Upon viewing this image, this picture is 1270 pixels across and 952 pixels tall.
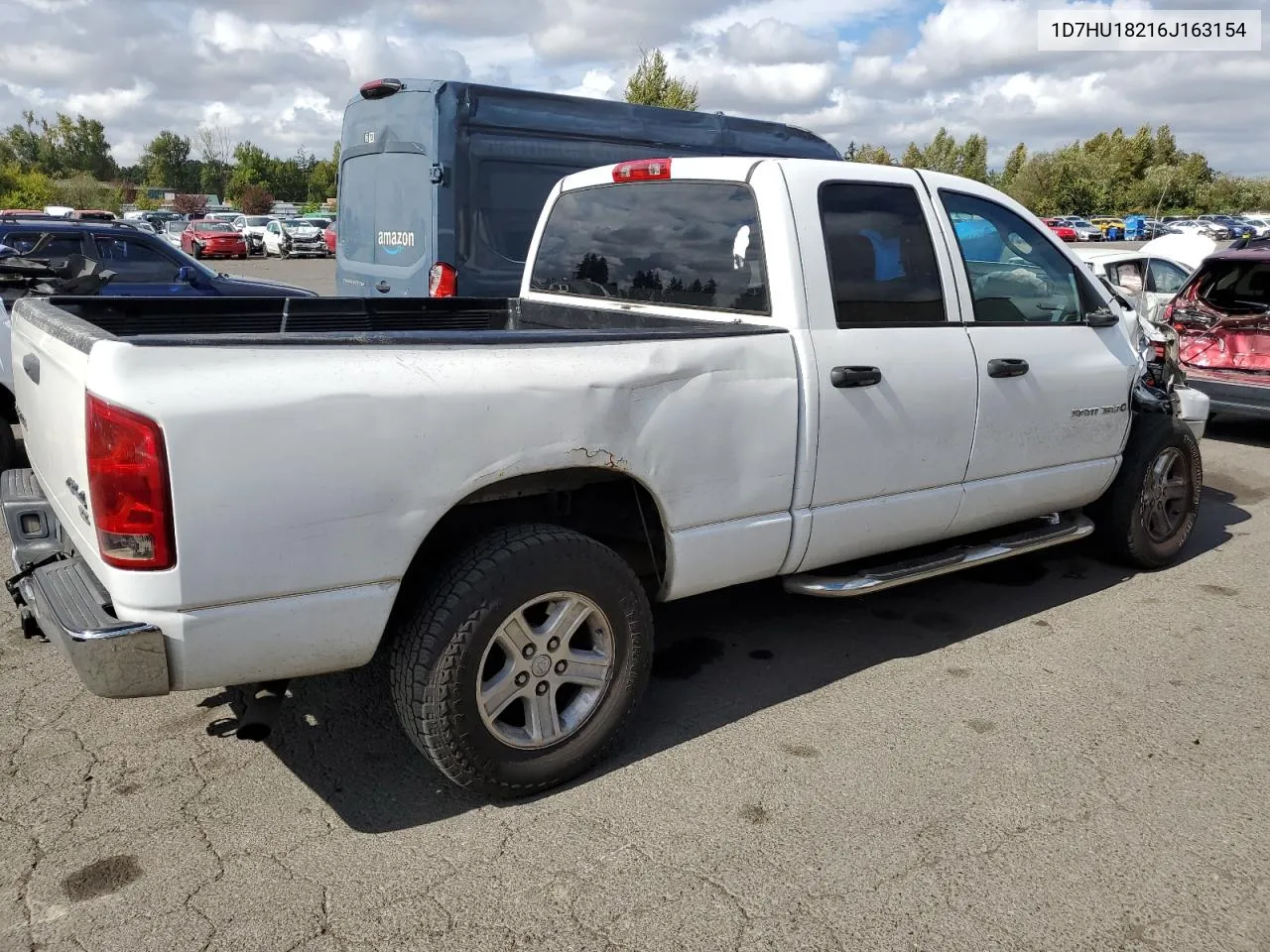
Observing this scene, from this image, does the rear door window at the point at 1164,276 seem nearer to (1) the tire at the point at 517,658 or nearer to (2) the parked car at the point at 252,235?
(1) the tire at the point at 517,658

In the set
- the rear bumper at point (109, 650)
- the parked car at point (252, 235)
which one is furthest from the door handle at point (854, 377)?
the parked car at point (252, 235)

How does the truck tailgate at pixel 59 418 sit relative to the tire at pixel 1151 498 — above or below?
above

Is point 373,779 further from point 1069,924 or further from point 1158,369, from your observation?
point 1158,369

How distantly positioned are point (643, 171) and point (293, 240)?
1366 inches

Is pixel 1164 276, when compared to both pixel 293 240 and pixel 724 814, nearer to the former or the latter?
pixel 724 814

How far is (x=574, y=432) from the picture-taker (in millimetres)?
3045

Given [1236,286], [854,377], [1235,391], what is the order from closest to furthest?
[854,377] < [1235,391] < [1236,286]

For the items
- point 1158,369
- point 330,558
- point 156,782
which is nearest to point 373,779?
point 156,782

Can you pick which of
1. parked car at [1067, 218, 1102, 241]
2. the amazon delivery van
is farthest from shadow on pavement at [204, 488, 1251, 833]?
parked car at [1067, 218, 1102, 241]

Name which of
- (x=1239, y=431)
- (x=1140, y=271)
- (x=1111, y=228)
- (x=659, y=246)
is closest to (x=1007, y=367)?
(x=659, y=246)

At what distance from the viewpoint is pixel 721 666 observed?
164 inches

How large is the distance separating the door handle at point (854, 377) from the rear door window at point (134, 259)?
843 centimetres

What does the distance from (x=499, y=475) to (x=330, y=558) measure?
0.51 metres

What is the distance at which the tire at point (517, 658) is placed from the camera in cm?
292
